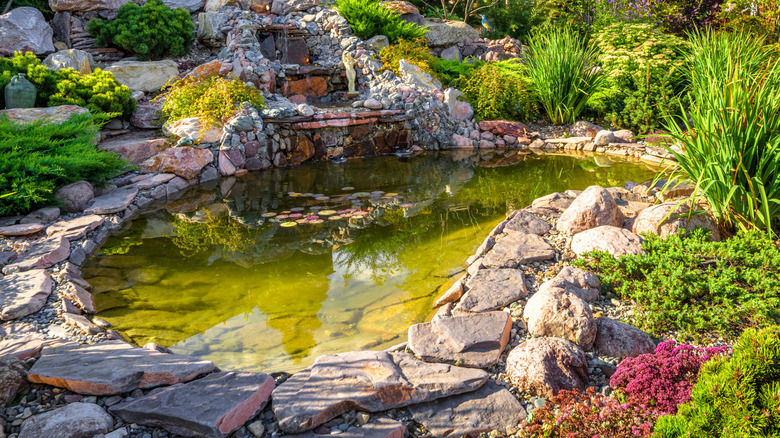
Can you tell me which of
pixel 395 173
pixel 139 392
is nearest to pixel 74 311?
pixel 139 392

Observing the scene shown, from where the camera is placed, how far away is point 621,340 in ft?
9.23

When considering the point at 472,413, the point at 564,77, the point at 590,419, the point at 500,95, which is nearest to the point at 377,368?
the point at 472,413

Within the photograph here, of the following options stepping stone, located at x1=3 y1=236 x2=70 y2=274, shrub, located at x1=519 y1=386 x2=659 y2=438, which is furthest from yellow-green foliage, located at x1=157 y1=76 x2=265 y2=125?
shrub, located at x1=519 y1=386 x2=659 y2=438

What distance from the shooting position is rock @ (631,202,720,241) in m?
3.86

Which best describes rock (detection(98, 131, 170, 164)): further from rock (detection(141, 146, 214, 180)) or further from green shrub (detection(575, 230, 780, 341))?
green shrub (detection(575, 230, 780, 341))

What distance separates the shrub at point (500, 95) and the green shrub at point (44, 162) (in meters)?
6.59

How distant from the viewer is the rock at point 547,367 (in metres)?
2.53

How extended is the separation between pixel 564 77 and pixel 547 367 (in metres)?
8.03

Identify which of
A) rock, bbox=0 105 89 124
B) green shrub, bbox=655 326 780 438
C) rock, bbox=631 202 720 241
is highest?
rock, bbox=0 105 89 124

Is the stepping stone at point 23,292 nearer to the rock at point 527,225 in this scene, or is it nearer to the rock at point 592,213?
the rock at point 527,225

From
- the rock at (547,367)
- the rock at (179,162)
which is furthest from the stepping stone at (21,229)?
the rock at (547,367)

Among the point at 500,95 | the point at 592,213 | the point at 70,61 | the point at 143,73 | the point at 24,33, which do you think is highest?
the point at 24,33

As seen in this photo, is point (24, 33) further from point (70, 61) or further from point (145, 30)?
point (145, 30)

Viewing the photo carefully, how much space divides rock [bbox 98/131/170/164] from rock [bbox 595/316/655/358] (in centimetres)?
693
